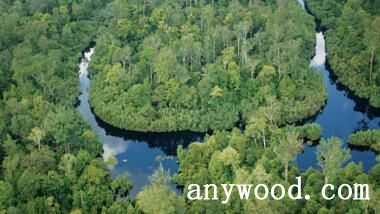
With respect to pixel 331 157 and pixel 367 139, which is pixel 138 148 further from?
pixel 367 139

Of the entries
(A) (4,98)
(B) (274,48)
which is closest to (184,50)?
(B) (274,48)

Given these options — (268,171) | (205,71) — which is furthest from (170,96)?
(268,171)

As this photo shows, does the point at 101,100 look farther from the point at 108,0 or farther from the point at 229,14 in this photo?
the point at 108,0

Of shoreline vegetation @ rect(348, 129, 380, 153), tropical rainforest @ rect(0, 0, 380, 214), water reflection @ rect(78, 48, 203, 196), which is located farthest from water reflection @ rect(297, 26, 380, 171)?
water reflection @ rect(78, 48, 203, 196)

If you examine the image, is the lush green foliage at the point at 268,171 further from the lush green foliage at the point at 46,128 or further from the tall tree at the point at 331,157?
the lush green foliage at the point at 46,128

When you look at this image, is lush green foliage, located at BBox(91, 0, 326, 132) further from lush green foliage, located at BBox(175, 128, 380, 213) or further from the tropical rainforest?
lush green foliage, located at BBox(175, 128, 380, 213)

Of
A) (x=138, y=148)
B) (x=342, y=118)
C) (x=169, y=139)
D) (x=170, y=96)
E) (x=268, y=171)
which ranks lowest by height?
(x=268, y=171)
